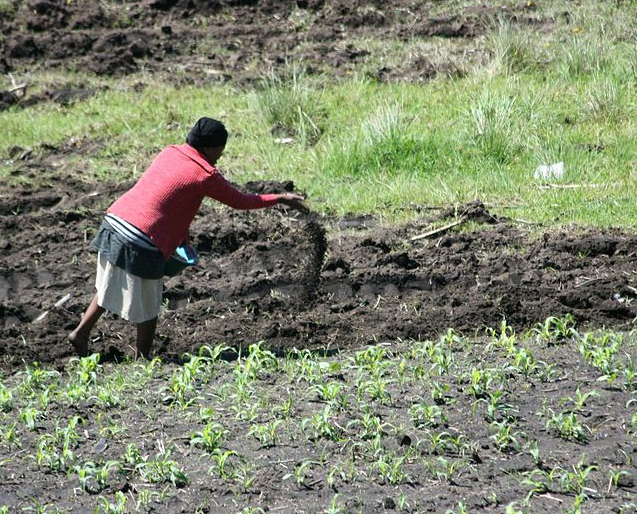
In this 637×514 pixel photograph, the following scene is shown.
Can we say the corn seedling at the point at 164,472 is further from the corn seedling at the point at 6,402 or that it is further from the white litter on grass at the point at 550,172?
the white litter on grass at the point at 550,172

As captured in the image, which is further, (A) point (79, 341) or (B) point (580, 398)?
(A) point (79, 341)

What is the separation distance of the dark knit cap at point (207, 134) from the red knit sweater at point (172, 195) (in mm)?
80

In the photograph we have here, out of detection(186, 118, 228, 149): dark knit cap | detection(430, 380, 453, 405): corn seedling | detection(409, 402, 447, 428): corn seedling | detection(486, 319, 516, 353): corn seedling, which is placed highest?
detection(186, 118, 228, 149): dark knit cap

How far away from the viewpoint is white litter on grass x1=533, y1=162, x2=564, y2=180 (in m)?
9.73

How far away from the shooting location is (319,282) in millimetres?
7984

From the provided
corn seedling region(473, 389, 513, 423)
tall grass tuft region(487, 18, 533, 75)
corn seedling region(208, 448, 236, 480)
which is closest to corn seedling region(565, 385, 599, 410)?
corn seedling region(473, 389, 513, 423)

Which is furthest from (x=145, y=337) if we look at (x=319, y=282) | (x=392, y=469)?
(x=392, y=469)

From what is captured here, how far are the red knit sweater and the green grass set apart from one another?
2.94 metres

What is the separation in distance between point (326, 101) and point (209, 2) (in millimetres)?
3960

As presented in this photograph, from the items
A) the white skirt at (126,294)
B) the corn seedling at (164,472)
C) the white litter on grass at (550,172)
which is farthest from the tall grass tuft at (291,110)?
the corn seedling at (164,472)

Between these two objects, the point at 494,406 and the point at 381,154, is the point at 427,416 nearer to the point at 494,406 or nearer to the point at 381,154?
the point at 494,406

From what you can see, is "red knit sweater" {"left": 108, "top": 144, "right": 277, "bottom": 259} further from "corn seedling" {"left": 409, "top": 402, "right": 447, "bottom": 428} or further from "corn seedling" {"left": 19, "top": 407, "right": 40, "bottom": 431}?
"corn seedling" {"left": 409, "top": 402, "right": 447, "bottom": 428}

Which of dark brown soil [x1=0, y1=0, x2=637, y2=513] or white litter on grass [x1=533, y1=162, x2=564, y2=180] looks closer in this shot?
dark brown soil [x1=0, y1=0, x2=637, y2=513]

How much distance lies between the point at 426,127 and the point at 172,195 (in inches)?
Answer: 193
